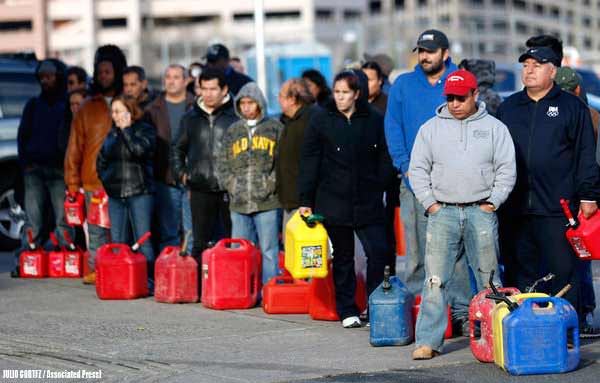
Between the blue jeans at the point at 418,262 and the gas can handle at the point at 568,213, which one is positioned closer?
the gas can handle at the point at 568,213

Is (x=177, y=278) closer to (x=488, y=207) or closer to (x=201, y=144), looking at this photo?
(x=201, y=144)

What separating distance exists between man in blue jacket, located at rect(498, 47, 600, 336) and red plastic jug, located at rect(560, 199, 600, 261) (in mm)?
233

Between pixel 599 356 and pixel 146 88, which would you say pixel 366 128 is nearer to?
pixel 599 356

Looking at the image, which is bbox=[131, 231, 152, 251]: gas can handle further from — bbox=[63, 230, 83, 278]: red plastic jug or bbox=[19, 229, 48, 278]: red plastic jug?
bbox=[19, 229, 48, 278]: red plastic jug

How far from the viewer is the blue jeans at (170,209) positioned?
13.4m

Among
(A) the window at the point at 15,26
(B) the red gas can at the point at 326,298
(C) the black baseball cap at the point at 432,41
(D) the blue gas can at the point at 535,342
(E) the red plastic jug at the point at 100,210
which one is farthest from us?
(A) the window at the point at 15,26

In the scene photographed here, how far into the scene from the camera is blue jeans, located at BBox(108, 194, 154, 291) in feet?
42.2

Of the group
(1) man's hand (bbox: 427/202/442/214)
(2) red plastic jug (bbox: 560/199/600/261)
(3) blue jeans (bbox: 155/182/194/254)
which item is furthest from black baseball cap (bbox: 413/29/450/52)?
(3) blue jeans (bbox: 155/182/194/254)

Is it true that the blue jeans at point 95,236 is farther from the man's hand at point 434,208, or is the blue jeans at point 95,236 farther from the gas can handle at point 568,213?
the gas can handle at point 568,213

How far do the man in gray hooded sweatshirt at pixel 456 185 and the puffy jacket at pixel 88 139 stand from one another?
4759 millimetres

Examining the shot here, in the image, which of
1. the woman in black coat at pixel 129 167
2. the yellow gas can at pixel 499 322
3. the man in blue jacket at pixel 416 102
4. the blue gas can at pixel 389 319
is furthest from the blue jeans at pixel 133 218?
the yellow gas can at pixel 499 322

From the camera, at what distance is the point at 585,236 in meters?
9.30

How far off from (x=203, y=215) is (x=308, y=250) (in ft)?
7.29

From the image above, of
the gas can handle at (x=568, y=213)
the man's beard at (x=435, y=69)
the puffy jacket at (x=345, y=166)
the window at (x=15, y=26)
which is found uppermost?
the window at (x=15, y=26)
